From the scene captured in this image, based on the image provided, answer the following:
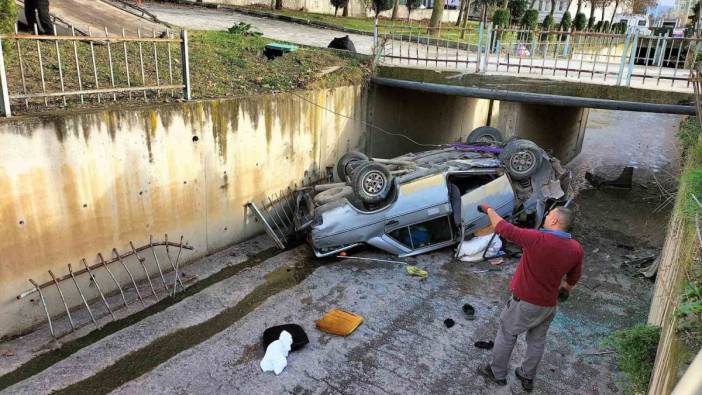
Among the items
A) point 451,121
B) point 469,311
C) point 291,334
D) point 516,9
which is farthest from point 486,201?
point 516,9

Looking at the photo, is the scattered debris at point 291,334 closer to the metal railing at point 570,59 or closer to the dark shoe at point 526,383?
the dark shoe at point 526,383

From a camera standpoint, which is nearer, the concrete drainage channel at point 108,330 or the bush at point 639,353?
the bush at point 639,353

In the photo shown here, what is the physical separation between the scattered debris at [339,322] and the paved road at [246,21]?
1042cm

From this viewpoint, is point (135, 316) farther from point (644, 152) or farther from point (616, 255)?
point (644, 152)

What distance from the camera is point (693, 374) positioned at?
1776 millimetres

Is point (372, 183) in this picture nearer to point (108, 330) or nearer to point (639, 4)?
point (108, 330)

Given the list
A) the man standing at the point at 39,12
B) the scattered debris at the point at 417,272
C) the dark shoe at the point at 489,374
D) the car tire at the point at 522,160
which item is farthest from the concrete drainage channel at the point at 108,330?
the man standing at the point at 39,12

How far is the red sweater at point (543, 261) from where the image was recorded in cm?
443

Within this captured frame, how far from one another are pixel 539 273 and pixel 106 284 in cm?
595

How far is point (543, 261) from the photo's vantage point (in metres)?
4.45

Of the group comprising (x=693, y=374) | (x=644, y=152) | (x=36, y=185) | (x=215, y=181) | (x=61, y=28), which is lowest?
(x=644, y=152)

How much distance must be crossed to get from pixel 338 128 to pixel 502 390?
23.8ft

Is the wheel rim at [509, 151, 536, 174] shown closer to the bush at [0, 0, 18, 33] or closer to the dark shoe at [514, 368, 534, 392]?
the dark shoe at [514, 368, 534, 392]

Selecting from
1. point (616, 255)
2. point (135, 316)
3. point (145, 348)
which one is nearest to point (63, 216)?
point (135, 316)
